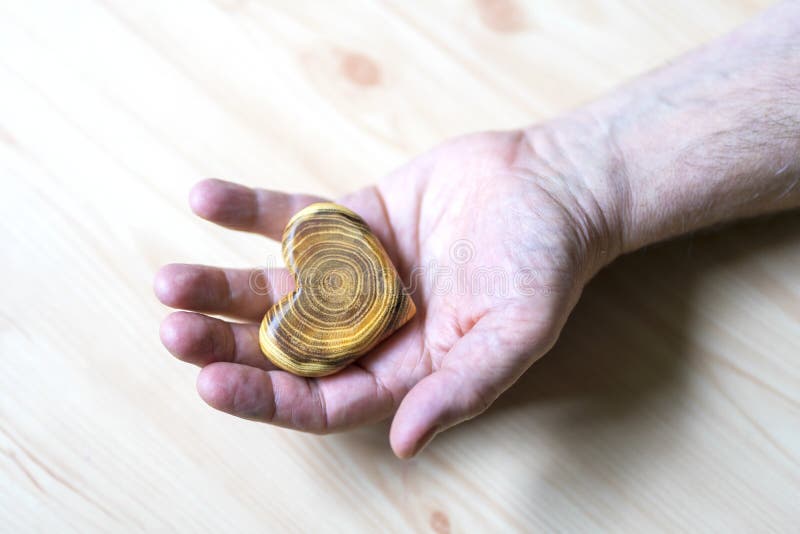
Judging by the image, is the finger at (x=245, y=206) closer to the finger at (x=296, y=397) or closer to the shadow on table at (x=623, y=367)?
the finger at (x=296, y=397)

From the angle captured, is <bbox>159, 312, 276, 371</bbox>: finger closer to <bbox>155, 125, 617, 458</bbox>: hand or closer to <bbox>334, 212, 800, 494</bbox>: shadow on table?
<bbox>155, 125, 617, 458</bbox>: hand

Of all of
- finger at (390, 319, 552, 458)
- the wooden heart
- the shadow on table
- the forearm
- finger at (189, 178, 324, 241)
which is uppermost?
finger at (189, 178, 324, 241)

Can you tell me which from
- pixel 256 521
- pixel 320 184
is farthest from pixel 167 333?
pixel 320 184

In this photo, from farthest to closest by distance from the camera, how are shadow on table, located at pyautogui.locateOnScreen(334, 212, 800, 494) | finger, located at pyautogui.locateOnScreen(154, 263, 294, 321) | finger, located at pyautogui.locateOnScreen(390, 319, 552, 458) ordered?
shadow on table, located at pyautogui.locateOnScreen(334, 212, 800, 494) → finger, located at pyautogui.locateOnScreen(154, 263, 294, 321) → finger, located at pyautogui.locateOnScreen(390, 319, 552, 458)

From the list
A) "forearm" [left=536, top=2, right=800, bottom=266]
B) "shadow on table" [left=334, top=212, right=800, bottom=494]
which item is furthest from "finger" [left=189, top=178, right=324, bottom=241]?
"forearm" [left=536, top=2, right=800, bottom=266]

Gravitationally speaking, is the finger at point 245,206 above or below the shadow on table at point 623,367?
above

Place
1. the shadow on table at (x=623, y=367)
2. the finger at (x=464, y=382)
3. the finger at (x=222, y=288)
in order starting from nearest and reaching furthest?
→ the finger at (x=464, y=382), the finger at (x=222, y=288), the shadow on table at (x=623, y=367)

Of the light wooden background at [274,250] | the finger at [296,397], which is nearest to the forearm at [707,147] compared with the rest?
the light wooden background at [274,250]

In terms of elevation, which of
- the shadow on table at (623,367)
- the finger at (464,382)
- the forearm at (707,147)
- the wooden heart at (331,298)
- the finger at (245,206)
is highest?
the finger at (245,206)
